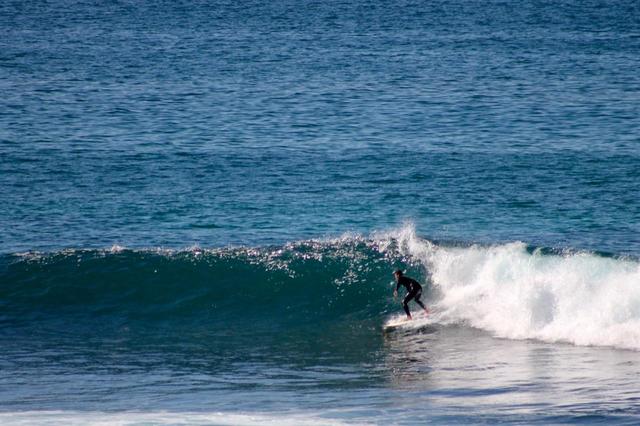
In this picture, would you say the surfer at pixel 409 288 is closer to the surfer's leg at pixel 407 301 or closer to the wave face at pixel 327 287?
the surfer's leg at pixel 407 301

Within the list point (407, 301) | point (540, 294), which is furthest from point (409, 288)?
point (540, 294)

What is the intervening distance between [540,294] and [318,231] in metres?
10.4

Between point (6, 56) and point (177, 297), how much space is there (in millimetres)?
42008

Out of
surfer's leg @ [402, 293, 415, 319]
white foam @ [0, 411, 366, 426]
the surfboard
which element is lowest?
the surfboard

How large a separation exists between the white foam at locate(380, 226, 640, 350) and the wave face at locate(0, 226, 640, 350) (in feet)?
0.09

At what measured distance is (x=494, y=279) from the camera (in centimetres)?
2577

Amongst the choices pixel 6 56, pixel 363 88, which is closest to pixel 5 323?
pixel 363 88

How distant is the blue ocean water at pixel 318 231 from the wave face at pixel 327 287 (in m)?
0.07

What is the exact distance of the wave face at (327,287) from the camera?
78.0ft

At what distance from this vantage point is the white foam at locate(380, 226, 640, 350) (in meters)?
22.8

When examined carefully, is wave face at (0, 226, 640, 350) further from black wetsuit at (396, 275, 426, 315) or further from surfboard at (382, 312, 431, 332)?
black wetsuit at (396, 275, 426, 315)

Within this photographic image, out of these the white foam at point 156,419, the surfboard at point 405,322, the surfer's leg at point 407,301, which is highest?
the white foam at point 156,419

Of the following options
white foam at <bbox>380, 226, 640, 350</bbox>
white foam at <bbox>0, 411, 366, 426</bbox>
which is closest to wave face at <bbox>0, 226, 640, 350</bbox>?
white foam at <bbox>380, 226, 640, 350</bbox>

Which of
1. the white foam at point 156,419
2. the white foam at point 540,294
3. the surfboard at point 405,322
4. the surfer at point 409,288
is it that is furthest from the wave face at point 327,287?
the white foam at point 156,419
